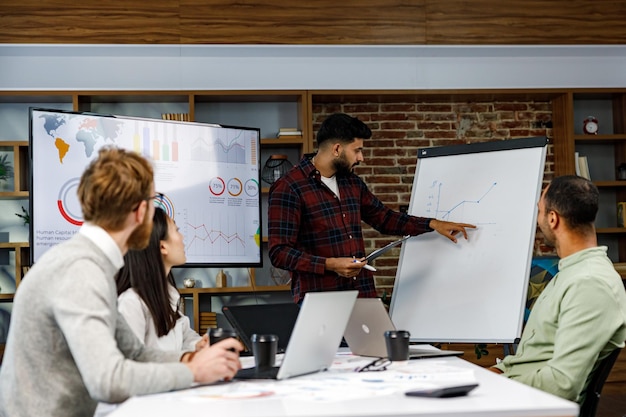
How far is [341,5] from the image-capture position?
552 cm

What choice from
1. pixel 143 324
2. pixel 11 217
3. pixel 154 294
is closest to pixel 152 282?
pixel 154 294

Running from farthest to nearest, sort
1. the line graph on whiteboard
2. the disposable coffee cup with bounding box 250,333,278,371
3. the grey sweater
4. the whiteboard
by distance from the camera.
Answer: the line graph on whiteboard, the whiteboard, the disposable coffee cup with bounding box 250,333,278,371, the grey sweater

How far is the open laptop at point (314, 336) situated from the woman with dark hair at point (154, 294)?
410 mm

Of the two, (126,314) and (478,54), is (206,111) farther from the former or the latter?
(126,314)

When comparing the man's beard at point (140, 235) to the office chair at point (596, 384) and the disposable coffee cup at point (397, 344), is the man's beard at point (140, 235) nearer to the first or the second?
the disposable coffee cup at point (397, 344)

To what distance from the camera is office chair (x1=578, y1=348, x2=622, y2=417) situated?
7.46ft

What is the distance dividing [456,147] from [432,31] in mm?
1984

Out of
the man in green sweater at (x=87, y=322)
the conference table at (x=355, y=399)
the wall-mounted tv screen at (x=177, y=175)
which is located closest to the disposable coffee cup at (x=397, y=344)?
the conference table at (x=355, y=399)

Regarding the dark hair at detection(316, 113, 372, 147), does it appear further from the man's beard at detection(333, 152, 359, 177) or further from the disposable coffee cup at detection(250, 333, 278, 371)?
the disposable coffee cup at detection(250, 333, 278, 371)

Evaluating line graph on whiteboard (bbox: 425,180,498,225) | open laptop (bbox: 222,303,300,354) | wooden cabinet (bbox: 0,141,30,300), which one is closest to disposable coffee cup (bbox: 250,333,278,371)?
open laptop (bbox: 222,303,300,354)

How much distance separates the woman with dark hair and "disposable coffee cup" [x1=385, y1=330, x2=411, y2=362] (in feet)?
1.74

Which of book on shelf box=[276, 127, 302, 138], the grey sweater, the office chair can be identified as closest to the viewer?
the grey sweater

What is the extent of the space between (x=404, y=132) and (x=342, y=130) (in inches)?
86.2

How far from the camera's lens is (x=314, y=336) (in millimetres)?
2014
